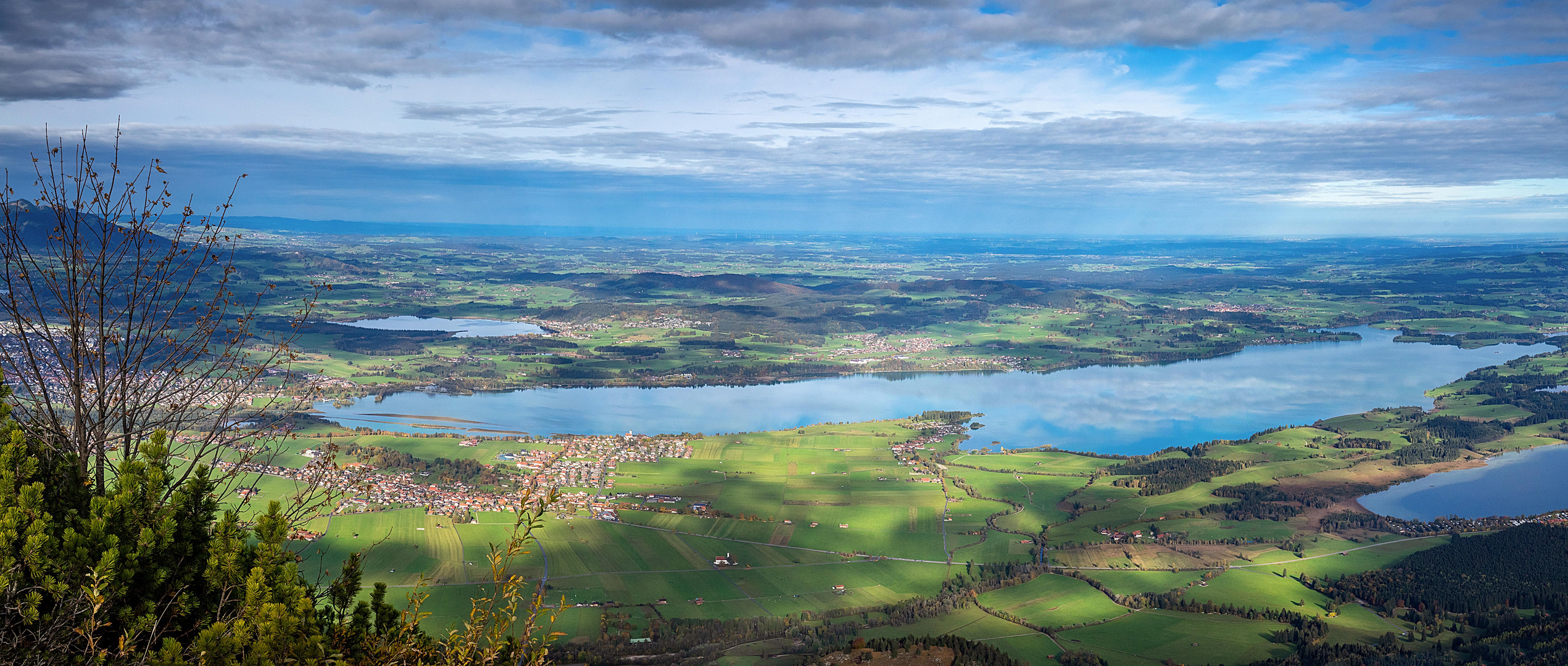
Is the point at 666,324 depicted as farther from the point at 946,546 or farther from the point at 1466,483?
the point at 1466,483

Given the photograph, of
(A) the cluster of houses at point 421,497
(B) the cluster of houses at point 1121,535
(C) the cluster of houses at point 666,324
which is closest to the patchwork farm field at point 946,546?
(B) the cluster of houses at point 1121,535

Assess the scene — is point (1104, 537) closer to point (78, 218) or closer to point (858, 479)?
point (858, 479)

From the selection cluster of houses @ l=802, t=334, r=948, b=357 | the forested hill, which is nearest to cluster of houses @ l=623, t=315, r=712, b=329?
cluster of houses @ l=802, t=334, r=948, b=357

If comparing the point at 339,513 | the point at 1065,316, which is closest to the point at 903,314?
the point at 1065,316

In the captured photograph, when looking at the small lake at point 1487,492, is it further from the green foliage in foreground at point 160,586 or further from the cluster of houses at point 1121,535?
the green foliage in foreground at point 160,586

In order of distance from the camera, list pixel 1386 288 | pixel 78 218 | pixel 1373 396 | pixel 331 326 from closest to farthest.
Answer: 1. pixel 78 218
2. pixel 1373 396
3. pixel 331 326
4. pixel 1386 288

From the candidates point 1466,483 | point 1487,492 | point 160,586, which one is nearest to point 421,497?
point 160,586
